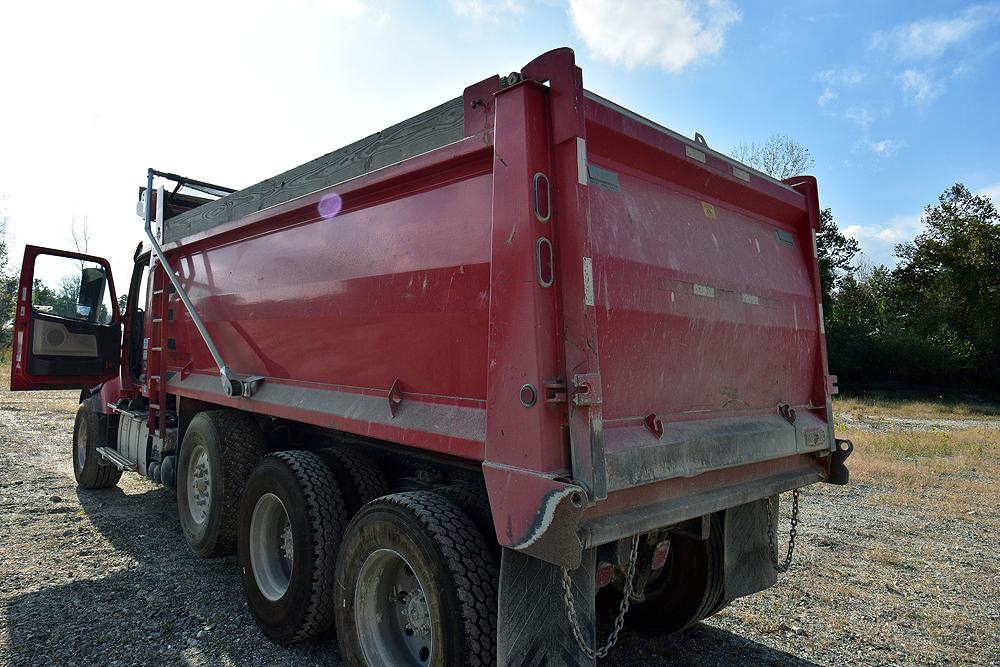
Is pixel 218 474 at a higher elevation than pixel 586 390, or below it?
below

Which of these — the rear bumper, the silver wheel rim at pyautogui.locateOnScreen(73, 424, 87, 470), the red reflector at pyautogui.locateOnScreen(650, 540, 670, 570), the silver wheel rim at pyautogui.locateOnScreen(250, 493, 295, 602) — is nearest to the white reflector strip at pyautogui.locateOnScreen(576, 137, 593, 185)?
the rear bumper

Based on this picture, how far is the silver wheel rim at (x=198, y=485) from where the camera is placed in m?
4.84

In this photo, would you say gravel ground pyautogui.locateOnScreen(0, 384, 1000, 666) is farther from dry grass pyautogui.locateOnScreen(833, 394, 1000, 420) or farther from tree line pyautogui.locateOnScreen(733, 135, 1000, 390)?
tree line pyautogui.locateOnScreen(733, 135, 1000, 390)

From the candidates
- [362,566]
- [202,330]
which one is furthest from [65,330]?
[362,566]

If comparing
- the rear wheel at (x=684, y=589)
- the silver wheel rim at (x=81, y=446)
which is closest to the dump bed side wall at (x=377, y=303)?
the rear wheel at (x=684, y=589)

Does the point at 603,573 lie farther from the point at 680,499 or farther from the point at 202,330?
the point at 202,330

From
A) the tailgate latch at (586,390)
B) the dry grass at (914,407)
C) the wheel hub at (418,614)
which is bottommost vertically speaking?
the dry grass at (914,407)

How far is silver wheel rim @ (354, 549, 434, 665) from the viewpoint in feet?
9.51

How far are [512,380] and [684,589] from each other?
2.14m

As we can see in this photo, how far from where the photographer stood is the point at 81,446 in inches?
288

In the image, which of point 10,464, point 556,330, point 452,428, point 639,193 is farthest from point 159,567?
point 10,464

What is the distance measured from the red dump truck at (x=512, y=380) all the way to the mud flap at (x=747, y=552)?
0.02 m

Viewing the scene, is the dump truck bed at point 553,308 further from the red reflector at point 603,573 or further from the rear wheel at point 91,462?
the rear wheel at point 91,462

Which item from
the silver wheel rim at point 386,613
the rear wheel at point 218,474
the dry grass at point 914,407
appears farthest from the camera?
the dry grass at point 914,407
